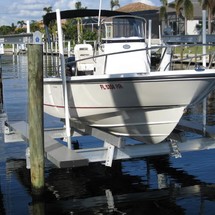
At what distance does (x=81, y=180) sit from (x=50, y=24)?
146 inches

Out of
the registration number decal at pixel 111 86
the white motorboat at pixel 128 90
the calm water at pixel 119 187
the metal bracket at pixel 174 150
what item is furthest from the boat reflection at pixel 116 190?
the registration number decal at pixel 111 86

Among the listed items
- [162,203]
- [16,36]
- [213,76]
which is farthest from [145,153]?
[16,36]

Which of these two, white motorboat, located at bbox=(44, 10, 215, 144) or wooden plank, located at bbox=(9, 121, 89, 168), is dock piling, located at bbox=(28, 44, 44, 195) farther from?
white motorboat, located at bbox=(44, 10, 215, 144)

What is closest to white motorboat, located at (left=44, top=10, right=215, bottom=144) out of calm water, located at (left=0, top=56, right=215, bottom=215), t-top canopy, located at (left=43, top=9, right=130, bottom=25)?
t-top canopy, located at (left=43, top=9, right=130, bottom=25)

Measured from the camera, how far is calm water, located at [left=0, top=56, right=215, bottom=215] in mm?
7879

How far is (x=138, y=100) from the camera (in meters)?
8.55

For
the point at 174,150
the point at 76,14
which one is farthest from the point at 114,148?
the point at 76,14

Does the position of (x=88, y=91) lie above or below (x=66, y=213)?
above

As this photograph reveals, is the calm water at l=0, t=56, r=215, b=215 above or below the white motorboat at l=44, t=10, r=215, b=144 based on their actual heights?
below

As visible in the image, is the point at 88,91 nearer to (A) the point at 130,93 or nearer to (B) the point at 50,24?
(A) the point at 130,93

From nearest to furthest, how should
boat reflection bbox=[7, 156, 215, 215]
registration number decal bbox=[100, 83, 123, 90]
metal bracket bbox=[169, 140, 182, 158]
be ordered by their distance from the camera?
boat reflection bbox=[7, 156, 215, 215] → registration number decal bbox=[100, 83, 123, 90] → metal bracket bbox=[169, 140, 182, 158]

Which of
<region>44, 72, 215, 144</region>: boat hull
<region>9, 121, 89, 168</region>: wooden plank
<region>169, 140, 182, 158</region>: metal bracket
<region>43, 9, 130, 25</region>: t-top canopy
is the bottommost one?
<region>169, 140, 182, 158</region>: metal bracket

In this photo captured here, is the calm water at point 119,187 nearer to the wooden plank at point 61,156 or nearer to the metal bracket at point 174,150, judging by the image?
the metal bracket at point 174,150

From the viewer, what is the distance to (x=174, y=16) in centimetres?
6638
